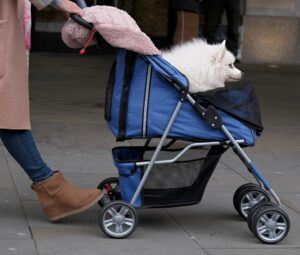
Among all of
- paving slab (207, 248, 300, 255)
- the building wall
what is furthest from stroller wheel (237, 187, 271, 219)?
the building wall

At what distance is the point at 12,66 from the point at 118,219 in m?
1.16

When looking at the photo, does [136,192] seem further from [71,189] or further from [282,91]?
[282,91]

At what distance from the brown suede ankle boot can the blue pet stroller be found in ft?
0.99

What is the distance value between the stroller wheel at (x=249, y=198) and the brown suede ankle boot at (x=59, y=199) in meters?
0.99

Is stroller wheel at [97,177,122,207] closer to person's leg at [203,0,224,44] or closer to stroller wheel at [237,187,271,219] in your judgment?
stroller wheel at [237,187,271,219]

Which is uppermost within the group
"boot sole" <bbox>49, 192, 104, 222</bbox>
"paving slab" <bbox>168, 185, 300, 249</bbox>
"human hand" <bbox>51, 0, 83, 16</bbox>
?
"human hand" <bbox>51, 0, 83, 16</bbox>

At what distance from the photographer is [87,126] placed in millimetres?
8625

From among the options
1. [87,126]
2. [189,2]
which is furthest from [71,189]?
[189,2]

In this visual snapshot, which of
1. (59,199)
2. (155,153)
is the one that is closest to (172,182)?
(155,153)

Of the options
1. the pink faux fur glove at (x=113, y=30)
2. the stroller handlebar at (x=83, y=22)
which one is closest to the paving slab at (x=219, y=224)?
the pink faux fur glove at (x=113, y=30)

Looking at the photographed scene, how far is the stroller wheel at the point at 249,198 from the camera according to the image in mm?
5539

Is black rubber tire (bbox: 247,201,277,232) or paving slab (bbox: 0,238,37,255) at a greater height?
black rubber tire (bbox: 247,201,277,232)

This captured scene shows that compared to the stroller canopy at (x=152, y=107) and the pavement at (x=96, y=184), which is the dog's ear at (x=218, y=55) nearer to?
the stroller canopy at (x=152, y=107)

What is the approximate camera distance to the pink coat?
5.07 meters
